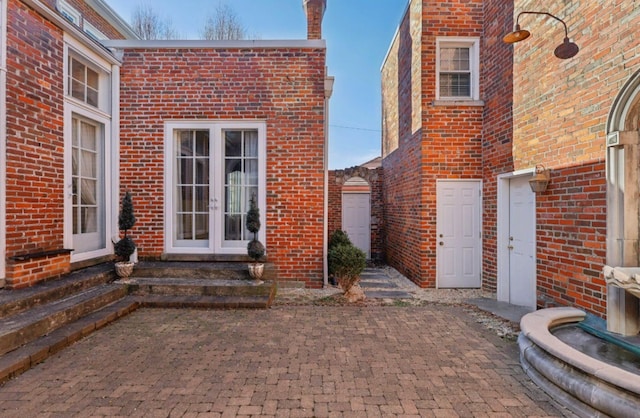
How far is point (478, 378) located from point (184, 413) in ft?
8.02

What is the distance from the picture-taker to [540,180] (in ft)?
13.9

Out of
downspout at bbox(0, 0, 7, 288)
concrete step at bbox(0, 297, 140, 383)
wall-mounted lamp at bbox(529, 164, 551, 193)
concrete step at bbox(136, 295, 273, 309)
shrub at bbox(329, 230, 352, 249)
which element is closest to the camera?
concrete step at bbox(0, 297, 140, 383)

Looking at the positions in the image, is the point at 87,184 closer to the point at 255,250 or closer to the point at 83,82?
the point at 83,82

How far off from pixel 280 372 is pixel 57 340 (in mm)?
2345

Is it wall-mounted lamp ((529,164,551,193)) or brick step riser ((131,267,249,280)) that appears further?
brick step riser ((131,267,249,280))

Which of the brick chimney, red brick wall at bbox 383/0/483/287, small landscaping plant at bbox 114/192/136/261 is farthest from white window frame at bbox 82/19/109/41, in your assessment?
red brick wall at bbox 383/0/483/287

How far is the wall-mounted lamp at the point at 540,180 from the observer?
167 inches

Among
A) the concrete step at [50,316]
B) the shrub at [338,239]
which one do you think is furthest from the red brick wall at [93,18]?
the shrub at [338,239]

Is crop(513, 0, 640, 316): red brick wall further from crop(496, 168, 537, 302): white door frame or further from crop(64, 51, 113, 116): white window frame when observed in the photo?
crop(64, 51, 113, 116): white window frame

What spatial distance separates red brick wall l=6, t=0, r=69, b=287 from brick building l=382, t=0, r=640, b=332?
5848 mm

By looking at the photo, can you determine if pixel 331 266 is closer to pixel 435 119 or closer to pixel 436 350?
pixel 436 350

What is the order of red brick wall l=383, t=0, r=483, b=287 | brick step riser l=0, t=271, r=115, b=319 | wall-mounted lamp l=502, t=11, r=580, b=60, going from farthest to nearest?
1. red brick wall l=383, t=0, r=483, b=287
2. wall-mounted lamp l=502, t=11, r=580, b=60
3. brick step riser l=0, t=271, r=115, b=319

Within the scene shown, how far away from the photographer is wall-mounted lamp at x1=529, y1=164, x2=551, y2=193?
4.24m

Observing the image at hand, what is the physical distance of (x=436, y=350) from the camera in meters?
3.39
